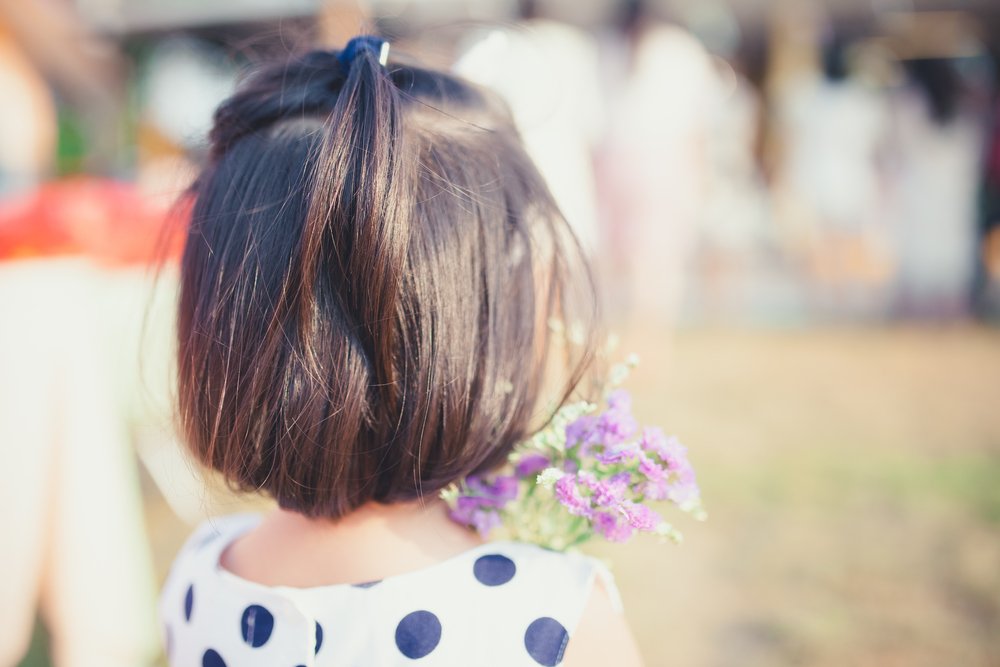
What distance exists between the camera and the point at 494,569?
0.75 m

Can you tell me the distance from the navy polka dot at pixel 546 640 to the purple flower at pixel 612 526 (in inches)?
3.8

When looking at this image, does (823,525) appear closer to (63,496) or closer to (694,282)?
(63,496)

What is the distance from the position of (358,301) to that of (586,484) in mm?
277

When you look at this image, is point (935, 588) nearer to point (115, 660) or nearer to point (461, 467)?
point (461, 467)

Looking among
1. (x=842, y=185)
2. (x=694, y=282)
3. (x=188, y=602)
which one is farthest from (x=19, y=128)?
(x=842, y=185)

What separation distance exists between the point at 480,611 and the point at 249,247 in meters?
0.42

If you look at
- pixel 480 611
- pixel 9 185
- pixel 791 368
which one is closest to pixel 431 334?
pixel 480 611

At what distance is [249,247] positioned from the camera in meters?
0.75

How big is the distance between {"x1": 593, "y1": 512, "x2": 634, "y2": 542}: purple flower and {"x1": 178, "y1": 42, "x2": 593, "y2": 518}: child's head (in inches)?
5.5

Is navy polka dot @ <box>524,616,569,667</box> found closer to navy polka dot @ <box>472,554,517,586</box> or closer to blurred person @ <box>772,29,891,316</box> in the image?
navy polka dot @ <box>472,554,517,586</box>

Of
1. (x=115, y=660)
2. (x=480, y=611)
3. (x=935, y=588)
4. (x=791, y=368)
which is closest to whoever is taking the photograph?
(x=480, y=611)

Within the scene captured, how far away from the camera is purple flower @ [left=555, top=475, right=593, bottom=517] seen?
2.33 feet

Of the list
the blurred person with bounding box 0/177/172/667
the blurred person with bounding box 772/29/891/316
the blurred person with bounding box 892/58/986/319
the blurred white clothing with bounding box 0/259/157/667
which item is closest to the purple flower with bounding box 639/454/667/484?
the blurred person with bounding box 0/177/172/667

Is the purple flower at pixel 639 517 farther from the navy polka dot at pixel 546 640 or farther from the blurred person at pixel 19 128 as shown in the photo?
the blurred person at pixel 19 128
